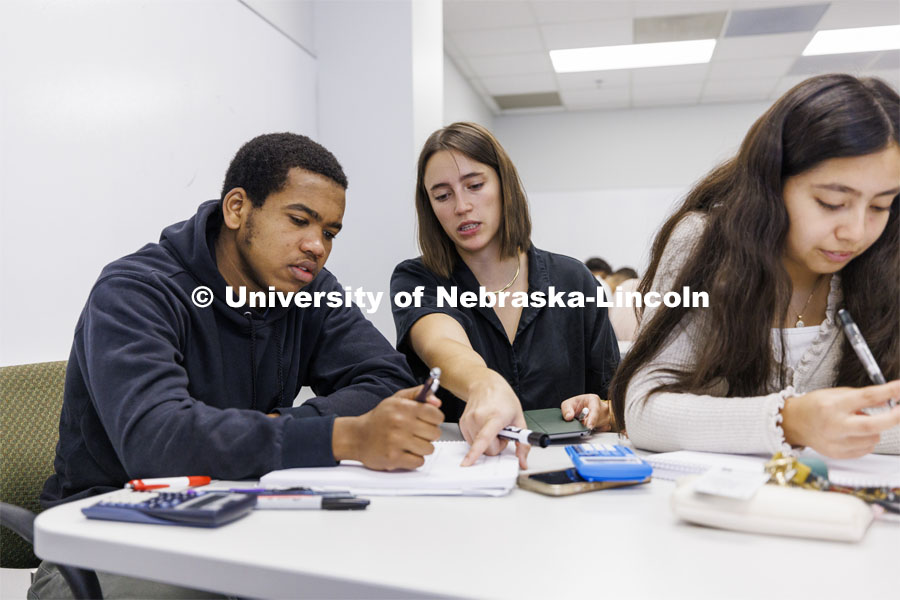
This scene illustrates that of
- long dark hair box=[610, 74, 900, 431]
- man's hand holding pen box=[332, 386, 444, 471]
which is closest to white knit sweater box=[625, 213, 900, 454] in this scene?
long dark hair box=[610, 74, 900, 431]

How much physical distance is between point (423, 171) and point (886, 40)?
5135 millimetres

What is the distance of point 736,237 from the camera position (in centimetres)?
113

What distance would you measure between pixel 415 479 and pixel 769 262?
2.19 feet

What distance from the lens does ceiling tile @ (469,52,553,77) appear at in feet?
18.4

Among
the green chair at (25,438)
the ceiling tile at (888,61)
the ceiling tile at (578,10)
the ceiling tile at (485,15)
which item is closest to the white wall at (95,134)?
the green chair at (25,438)

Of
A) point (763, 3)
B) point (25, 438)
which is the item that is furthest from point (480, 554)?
point (763, 3)

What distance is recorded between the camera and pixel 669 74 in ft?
19.9

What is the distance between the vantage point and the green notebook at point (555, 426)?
1.10 meters

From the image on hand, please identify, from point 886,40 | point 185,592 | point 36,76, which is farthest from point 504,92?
point 185,592

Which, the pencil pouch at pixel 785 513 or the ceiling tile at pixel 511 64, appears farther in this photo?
the ceiling tile at pixel 511 64

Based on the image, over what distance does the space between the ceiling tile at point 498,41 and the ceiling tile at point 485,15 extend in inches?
3.6

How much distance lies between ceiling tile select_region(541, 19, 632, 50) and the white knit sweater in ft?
13.6

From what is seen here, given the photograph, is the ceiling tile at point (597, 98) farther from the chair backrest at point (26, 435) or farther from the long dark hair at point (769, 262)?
the chair backrest at point (26, 435)

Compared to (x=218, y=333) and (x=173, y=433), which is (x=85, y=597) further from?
(x=218, y=333)
